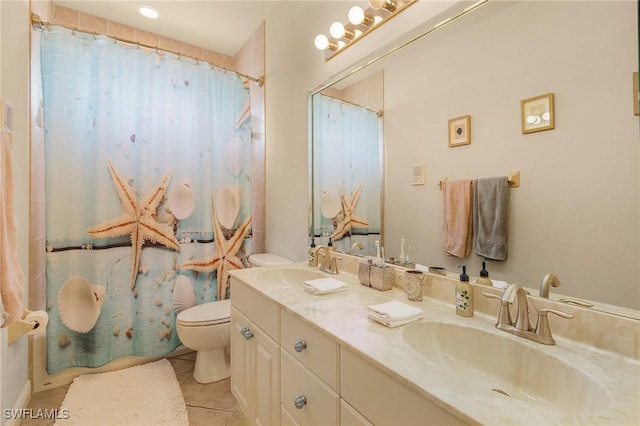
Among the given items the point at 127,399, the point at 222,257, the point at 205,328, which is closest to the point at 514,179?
the point at 205,328

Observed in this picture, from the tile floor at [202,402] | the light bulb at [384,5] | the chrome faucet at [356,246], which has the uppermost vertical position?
the light bulb at [384,5]

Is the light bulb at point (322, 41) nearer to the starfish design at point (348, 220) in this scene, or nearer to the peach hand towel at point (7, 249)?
the starfish design at point (348, 220)

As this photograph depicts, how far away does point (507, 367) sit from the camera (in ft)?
2.55

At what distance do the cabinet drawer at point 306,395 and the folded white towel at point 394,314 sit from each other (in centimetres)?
25

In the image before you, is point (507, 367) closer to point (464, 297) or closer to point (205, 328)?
point (464, 297)

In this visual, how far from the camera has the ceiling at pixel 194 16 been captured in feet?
→ 6.99

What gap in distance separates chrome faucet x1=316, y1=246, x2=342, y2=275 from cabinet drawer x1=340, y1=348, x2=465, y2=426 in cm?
76

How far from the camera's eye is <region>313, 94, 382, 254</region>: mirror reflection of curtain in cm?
144

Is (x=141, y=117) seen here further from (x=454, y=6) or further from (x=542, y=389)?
(x=542, y=389)

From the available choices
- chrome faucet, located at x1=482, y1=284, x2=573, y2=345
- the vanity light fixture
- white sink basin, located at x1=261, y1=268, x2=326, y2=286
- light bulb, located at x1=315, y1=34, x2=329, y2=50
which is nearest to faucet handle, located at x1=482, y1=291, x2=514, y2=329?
chrome faucet, located at x1=482, y1=284, x2=573, y2=345

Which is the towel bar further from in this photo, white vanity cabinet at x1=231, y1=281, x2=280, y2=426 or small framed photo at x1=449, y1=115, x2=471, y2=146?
white vanity cabinet at x1=231, y1=281, x2=280, y2=426

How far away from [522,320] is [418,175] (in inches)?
24.9

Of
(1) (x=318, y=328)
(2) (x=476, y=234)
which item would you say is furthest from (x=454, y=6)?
(1) (x=318, y=328)

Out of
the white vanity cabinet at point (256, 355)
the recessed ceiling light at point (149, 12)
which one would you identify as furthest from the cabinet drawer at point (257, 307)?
the recessed ceiling light at point (149, 12)
